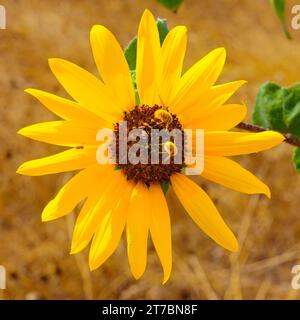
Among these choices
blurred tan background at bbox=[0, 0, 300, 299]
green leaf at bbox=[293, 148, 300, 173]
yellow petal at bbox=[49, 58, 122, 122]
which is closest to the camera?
yellow petal at bbox=[49, 58, 122, 122]

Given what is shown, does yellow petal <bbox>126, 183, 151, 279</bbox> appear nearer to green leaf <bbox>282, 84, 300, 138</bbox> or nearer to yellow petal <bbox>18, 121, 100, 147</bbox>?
yellow petal <bbox>18, 121, 100, 147</bbox>

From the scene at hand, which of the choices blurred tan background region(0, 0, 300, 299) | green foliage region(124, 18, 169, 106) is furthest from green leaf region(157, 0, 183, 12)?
blurred tan background region(0, 0, 300, 299)

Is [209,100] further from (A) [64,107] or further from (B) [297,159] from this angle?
(B) [297,159]

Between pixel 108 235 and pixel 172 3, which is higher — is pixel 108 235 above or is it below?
below

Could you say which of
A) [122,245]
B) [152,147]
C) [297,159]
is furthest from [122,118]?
[122,245]
